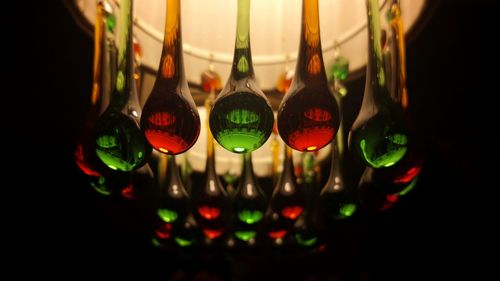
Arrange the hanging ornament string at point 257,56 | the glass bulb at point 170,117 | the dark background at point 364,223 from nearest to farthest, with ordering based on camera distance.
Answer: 1. the glass bulb at point 170,117
2. the hanging ornament string at point 257,56
3. the dark background at point 364,223

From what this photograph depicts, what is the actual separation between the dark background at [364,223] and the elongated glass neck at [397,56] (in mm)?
252

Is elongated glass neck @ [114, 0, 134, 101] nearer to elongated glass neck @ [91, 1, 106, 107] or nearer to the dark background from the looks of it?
elongated glass neck @ [91, 1, 106, 107]

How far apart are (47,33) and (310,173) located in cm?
58

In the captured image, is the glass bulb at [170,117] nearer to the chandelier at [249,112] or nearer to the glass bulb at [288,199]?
the chandelier at [249,112]

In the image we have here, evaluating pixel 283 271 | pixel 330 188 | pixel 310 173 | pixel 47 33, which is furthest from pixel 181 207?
pixel 283 271

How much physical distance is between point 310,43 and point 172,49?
0.40 feet

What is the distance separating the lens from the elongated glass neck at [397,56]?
51cm

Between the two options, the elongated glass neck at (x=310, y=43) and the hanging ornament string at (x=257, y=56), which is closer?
the elongated glass neck at (x=310, y=43)

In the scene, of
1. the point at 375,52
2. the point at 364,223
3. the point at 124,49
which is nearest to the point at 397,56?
the point at 375,52

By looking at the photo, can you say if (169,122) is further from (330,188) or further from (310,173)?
(310,173)

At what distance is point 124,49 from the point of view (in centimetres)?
49

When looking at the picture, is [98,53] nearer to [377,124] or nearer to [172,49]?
[172,49]

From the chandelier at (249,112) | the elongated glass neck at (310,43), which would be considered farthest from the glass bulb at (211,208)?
the elongated glass neck at (310,43)

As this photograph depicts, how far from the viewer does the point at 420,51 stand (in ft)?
3.48
